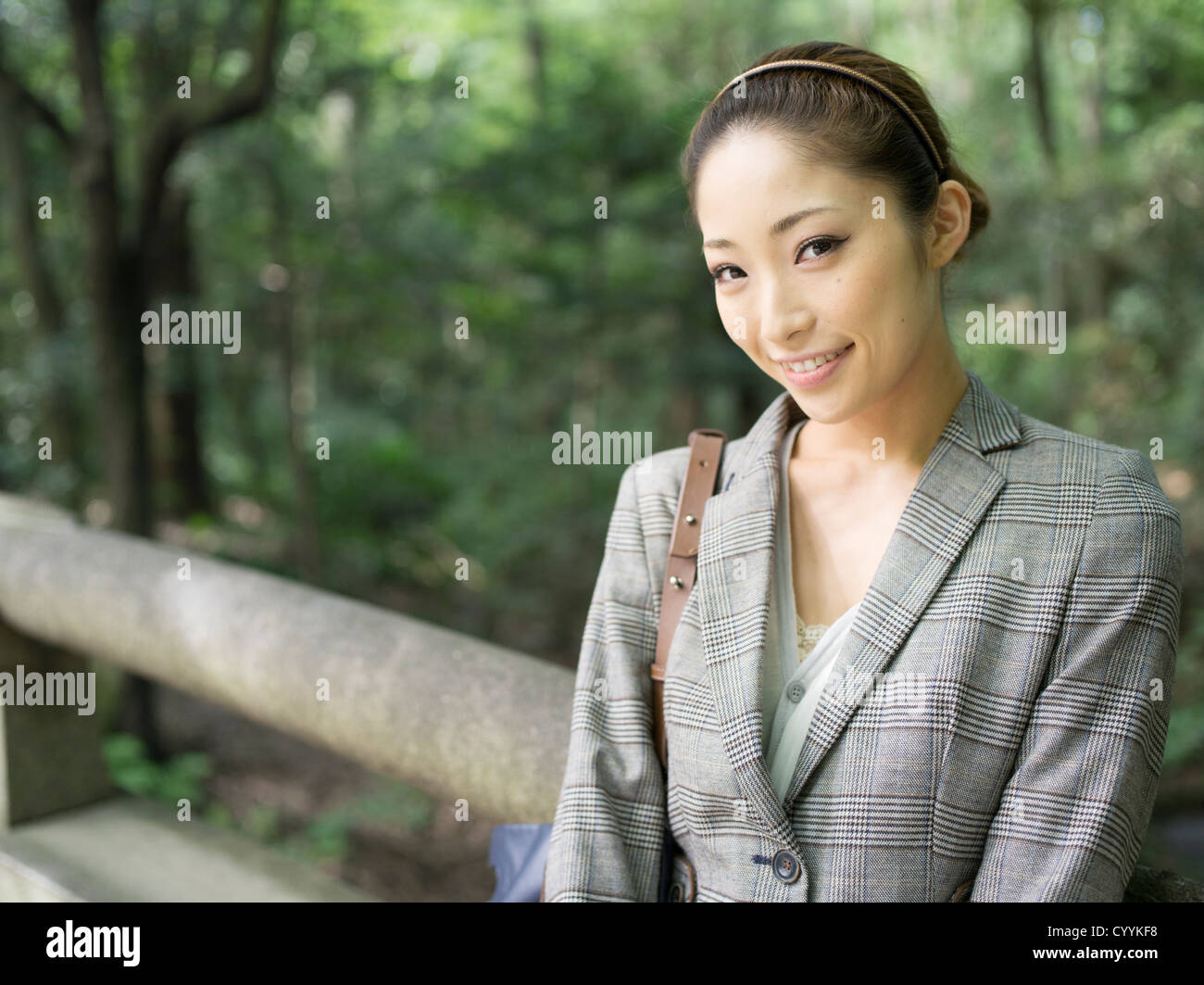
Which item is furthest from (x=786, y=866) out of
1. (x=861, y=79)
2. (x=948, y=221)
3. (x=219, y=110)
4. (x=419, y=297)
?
(x=419, y=297)

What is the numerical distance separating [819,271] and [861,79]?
0.26 m

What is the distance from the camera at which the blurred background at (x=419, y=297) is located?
5.77 meters

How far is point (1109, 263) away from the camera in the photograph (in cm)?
1116

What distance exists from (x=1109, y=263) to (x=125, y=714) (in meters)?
10.5

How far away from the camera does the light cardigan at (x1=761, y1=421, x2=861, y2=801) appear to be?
1.33 metres

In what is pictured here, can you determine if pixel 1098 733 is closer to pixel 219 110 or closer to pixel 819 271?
pixel 819 271

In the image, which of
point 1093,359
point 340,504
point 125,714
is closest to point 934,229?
point 125,714

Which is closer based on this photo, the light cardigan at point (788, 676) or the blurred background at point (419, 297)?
the light cardigan at point (788, 676)

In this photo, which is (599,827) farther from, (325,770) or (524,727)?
(325,770)

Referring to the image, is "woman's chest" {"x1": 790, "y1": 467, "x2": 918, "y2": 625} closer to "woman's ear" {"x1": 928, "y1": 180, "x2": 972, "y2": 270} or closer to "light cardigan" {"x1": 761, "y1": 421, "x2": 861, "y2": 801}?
"light cardigan" {"x1": 761, "y1": 421, "x2": 861, "y2": 801}

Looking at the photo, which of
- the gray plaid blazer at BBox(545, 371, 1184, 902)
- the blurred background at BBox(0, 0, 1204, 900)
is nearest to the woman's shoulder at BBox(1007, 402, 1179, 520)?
the gray plaid blazer at BBox(545, 371, 1184, 902)

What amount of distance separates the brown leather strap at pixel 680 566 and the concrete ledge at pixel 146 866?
102 cm

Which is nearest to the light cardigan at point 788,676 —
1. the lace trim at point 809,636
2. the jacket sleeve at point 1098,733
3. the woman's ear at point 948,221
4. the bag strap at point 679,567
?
the lace trim at point 809,636

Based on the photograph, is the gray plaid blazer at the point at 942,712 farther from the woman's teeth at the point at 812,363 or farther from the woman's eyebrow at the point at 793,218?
the woman's eyebrow at the point at 793,218
